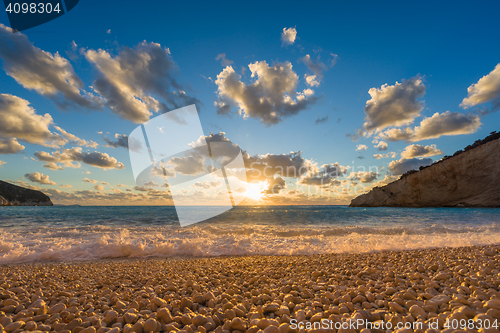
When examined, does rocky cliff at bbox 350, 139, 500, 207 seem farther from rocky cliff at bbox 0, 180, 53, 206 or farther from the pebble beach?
rocky cliff at bbox 0, 180, 53, 206

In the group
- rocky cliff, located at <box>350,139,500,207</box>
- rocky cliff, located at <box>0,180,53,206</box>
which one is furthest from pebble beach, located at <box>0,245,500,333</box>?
rocky cliff, located at <box>0,180,53,206</box>

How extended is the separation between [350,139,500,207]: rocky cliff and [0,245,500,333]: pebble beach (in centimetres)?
4302

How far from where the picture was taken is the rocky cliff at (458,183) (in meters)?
31.3

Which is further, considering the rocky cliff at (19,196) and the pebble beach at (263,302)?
the rocky cliff at (19,196)

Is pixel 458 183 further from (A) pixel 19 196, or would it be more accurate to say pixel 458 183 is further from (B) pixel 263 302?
(A) pixel 19 196

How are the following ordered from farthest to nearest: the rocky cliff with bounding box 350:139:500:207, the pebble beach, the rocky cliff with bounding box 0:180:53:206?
1. the rocky cliff with bounding box 0:180:53:206
2. the rocky cliff with bounding box 350:139:500:207
3. the pebble beach

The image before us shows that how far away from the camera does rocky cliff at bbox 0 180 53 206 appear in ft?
255

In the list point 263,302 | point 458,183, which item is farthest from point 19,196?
point 458,183

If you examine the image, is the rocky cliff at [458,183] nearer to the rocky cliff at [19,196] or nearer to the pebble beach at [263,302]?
the pebble beach at [263,302]

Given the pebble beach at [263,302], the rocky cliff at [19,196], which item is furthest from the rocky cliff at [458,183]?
the rocky cliff at [19,196]

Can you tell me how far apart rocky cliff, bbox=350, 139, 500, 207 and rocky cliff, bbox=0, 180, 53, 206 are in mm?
133060

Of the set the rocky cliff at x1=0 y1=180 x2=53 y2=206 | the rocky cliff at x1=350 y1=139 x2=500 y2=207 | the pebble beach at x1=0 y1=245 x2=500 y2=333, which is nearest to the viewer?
the pebble beach at x1=0 y1=245 x2=500 y2=333

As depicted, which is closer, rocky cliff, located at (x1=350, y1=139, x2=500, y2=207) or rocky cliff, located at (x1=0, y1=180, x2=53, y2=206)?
rocky cliff, located at (x1=350, y1=139, x2=500, y2=207)

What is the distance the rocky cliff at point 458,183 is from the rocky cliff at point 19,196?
13306cm
